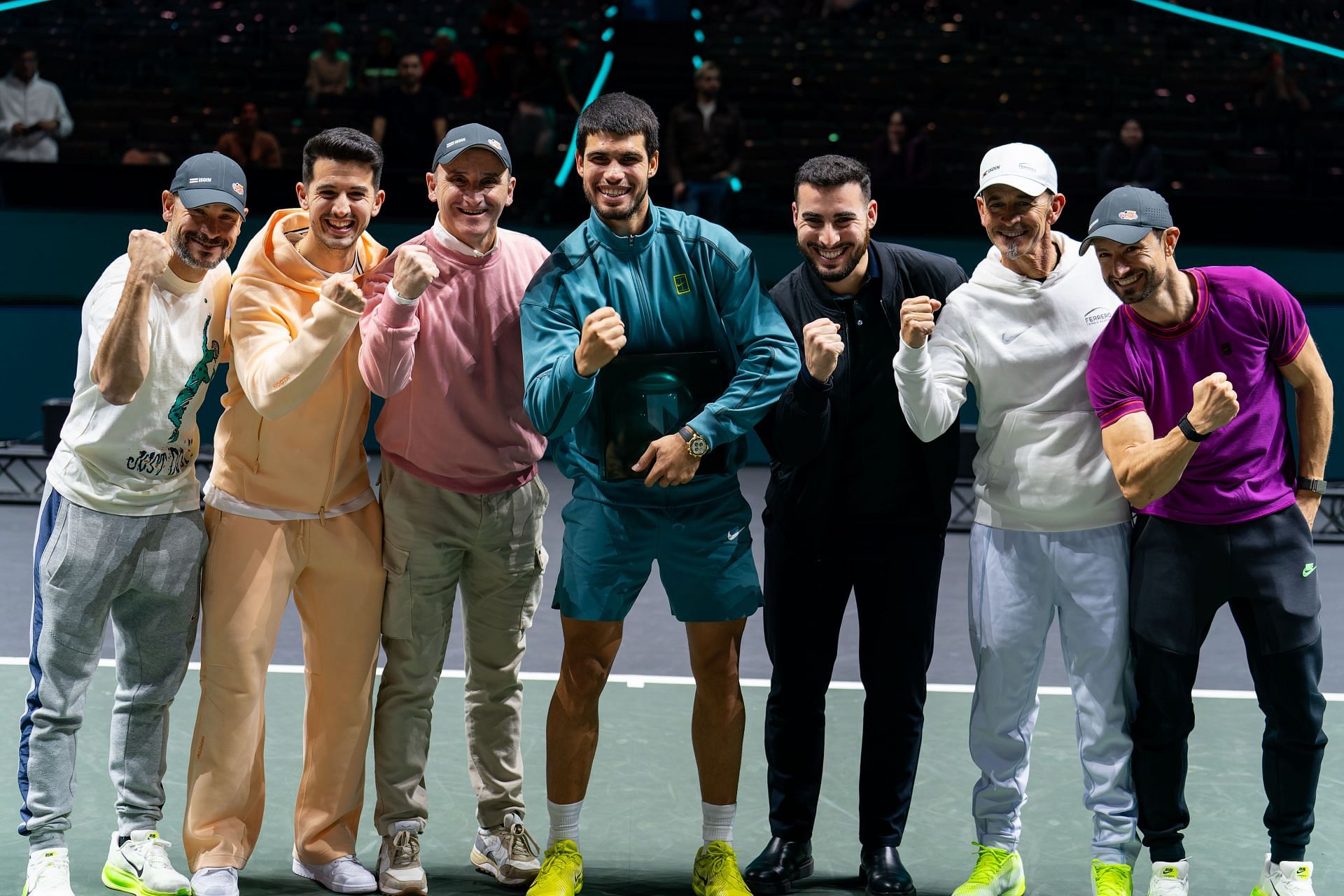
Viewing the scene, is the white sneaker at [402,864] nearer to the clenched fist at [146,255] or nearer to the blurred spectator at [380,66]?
the clenched fist at [146,255]

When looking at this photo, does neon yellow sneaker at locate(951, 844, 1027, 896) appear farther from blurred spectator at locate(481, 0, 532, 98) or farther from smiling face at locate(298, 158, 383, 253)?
blurred spectator at locate(481, 0, 532, 98)

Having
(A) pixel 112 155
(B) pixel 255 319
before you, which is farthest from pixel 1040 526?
(A) pixel 112 155

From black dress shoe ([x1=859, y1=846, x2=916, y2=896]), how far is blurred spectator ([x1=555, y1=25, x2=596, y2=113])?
11.7 m

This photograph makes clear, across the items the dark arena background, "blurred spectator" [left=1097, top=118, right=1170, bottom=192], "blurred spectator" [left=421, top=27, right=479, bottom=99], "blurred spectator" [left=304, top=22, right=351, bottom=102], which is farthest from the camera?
"blurred spectator" [left=421, top=27, right=479, bottom=99]

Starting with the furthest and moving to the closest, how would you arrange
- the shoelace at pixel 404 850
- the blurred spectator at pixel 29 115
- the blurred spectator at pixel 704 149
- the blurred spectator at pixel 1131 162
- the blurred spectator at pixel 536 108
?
the blurred spectator at pixel 536 108 → the blurred spectator at pixel 1131 162 → the blurred spectator at pixel 29 115 → the blurred spectator at pixel 704 149 → the shoelace at pixel 404 850

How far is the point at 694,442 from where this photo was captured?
13.6 feet

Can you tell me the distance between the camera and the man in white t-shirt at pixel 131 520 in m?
4.15

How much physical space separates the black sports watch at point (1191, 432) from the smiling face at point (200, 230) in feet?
8.97

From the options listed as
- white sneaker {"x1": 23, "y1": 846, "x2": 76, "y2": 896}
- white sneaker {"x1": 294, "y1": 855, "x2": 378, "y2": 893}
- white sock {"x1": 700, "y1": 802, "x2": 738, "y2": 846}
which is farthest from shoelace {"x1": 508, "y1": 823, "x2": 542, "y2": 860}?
white sneaker {"x1": 23, "y1": 846, "x2": 76, "y2": 896}

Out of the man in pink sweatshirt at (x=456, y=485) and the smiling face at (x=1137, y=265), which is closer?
the smiling face at (x=1137, y=265)

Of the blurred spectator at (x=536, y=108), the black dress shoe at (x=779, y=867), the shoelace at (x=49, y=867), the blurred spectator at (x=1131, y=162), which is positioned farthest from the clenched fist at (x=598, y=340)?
the blurred spectator at (x=1131, y=162)

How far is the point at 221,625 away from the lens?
4336 mm

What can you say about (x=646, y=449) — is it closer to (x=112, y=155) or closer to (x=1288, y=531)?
(x=1288, y=531)

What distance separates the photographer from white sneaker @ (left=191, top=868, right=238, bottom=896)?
430cm
